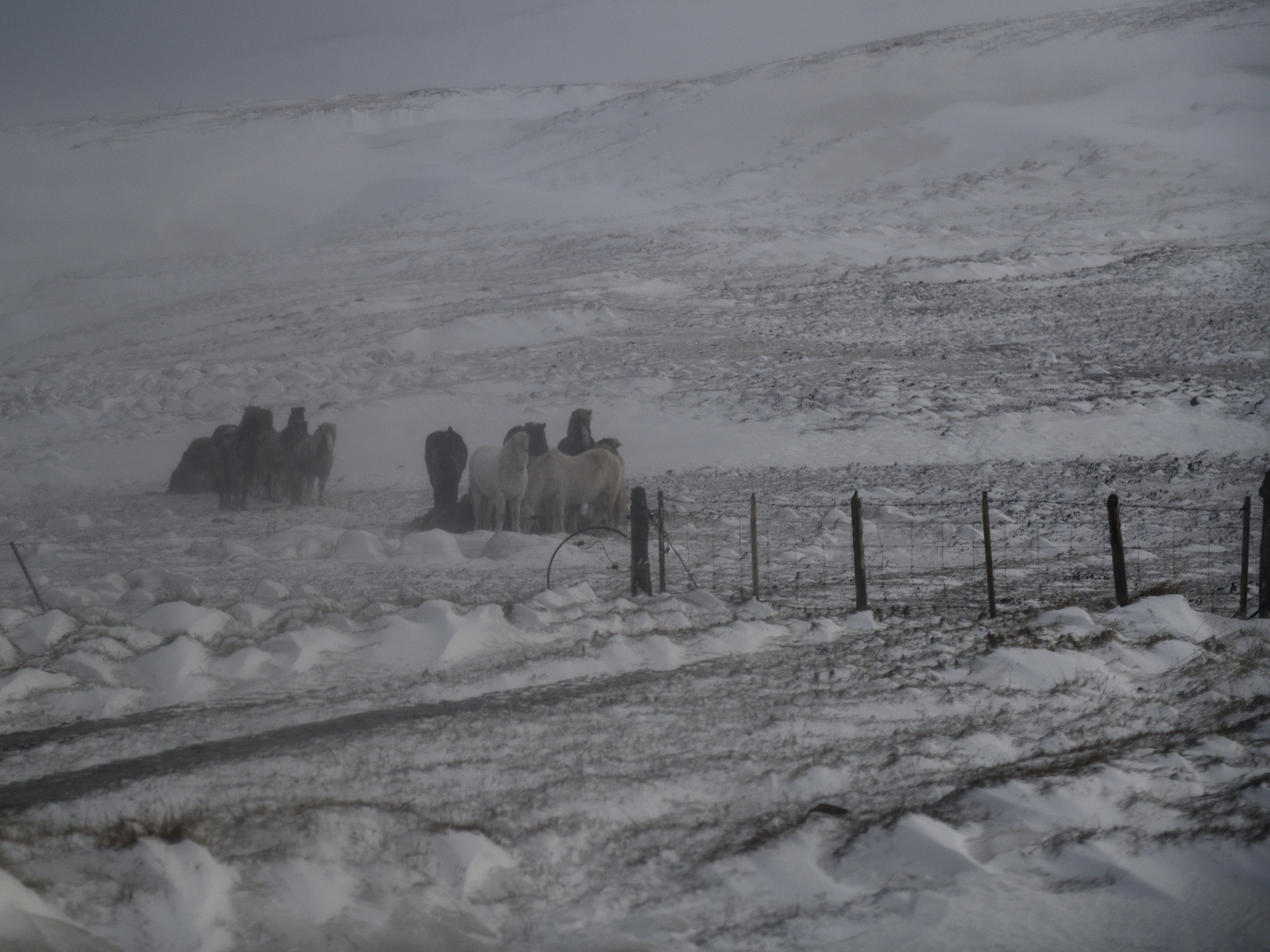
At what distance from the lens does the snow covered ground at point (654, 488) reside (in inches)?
101

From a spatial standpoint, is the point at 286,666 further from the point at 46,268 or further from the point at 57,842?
the point at 46,268

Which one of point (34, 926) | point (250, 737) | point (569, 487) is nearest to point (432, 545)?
point (569, 487)

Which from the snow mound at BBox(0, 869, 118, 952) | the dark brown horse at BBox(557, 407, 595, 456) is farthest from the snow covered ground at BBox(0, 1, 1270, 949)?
the dark brown horse at BBox(557, 407, 595, 456)

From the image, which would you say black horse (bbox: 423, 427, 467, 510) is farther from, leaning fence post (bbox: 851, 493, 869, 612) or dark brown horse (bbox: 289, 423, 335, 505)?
leaning fence post (bbox: 851, 493, 869, 612)

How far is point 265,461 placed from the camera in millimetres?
9148

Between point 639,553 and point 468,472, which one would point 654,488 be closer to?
point 468,472

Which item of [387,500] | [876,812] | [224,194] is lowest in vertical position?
[876,812]

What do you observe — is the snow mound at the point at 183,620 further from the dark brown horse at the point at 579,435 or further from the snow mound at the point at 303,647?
the dark brown horse at the point at 579,435

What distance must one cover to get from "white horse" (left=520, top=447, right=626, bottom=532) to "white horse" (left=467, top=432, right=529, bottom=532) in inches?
Answer: 3.2

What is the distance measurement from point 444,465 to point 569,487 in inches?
51.4

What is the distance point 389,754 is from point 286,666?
1.24 meters

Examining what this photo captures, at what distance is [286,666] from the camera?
171 inches

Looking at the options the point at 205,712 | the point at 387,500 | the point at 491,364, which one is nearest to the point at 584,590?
the point at 205,712

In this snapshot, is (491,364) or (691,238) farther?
(691,238)
